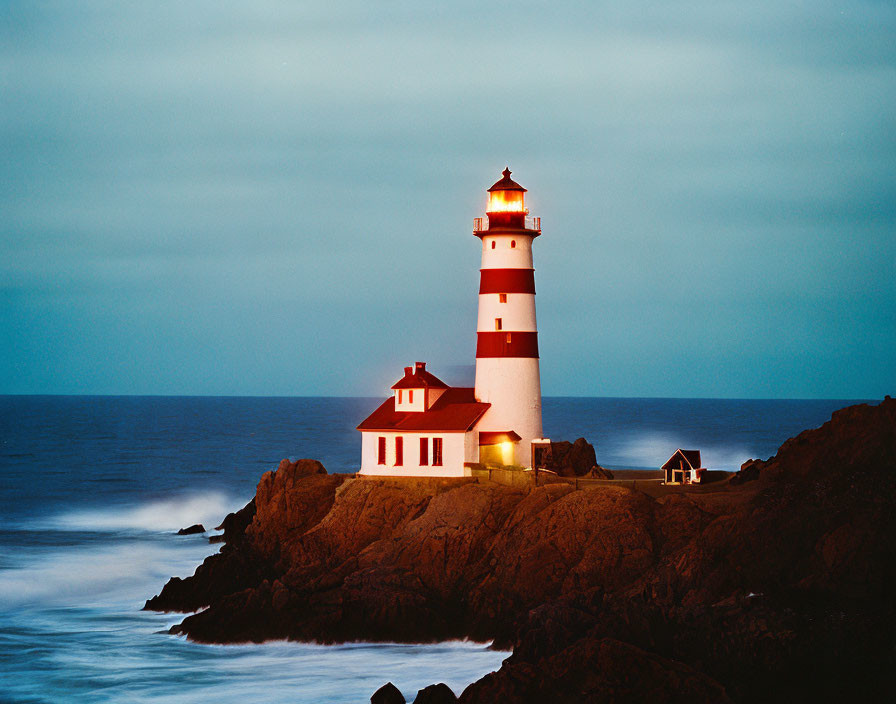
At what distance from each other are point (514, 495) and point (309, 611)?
193 inches

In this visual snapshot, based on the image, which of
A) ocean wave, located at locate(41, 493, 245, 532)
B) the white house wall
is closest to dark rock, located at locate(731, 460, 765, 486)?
the white house wall

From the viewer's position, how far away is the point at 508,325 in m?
29.2

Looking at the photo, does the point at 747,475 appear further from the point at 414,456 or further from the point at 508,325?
the point at 414,456

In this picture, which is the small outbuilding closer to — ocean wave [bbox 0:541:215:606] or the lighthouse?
the lighthouse

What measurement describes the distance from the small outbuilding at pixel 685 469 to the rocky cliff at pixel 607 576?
1.26 m

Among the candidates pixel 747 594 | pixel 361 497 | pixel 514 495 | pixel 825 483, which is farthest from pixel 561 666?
pixel 361 497

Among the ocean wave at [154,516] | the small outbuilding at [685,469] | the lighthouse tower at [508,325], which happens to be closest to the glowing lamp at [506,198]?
the lighthouse tower at [508,325]

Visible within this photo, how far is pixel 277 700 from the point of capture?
66.6 ft

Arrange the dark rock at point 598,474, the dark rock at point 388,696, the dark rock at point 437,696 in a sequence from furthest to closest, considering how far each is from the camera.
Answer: the dark rock at point 598,474
the dark rock at point 388,696
the dark rock at point 437,696

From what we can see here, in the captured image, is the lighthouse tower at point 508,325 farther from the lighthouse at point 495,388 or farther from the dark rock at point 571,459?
the dark rock at point 571,459

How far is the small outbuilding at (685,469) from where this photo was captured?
1043 inches

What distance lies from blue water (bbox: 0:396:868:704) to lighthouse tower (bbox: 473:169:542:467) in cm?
775

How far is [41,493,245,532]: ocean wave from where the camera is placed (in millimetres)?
41094

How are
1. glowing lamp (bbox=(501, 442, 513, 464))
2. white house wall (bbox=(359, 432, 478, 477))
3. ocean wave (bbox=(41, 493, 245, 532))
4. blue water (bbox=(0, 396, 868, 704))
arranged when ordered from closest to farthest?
1. blue water (bbox=(0, 396, 868, 704))
2. white house wall (bbox=(359, 432, 478, 477))
3. glowing lamp (bbox=(501, 442, 513, 464))
4. ocean wave (bbox=(41, 493, 245, 532))
